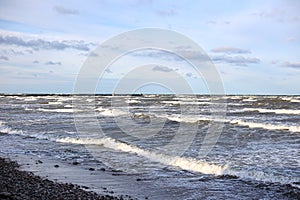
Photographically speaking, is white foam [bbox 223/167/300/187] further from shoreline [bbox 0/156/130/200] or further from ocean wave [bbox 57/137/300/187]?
shoreline [bbox 0/156/130/200]

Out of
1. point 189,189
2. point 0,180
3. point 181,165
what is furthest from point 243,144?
point 0,180

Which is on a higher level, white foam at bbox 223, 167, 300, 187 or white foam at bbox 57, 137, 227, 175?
white foam at bbox 223, 167, 300, 187

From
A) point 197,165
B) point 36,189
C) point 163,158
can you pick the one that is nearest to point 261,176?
point 197,165

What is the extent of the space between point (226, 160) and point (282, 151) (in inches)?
124

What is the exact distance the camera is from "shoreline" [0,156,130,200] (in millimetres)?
8329

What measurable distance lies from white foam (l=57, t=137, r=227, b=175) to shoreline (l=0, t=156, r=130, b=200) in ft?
13.9

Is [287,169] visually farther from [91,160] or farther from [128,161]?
[91,160]

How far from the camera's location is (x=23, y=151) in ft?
56.4

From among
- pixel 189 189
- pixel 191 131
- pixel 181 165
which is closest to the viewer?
pixel 189 189

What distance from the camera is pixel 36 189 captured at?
30.3ft

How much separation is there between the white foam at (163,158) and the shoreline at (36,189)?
13.9 ft

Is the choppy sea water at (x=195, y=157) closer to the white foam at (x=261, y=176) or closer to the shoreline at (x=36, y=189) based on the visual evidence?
the white foam at (x=261, y=176)

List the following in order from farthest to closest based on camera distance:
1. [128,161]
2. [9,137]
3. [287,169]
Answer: [9,137] < [128,161] < [287,169]

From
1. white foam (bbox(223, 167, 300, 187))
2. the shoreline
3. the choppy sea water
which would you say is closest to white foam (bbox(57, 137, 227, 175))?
the choppy sea water
